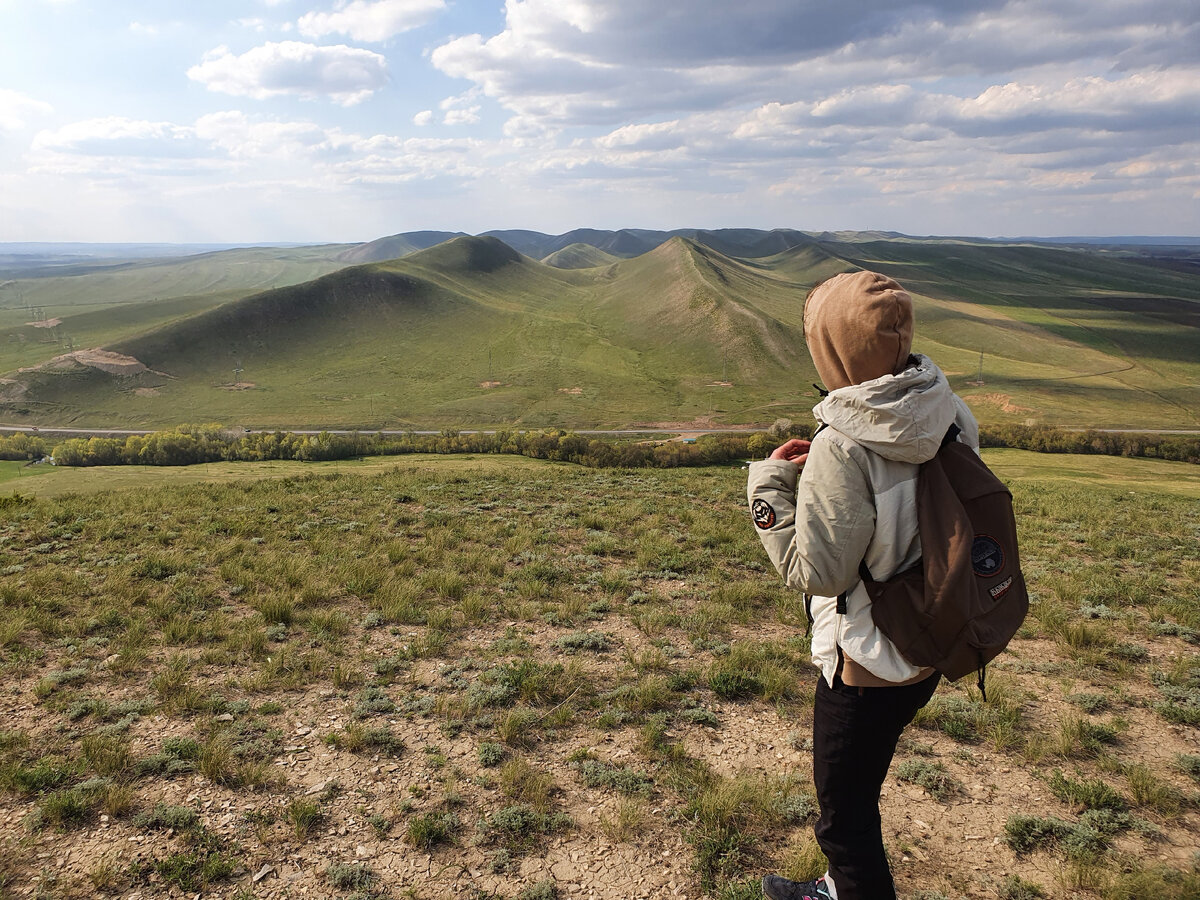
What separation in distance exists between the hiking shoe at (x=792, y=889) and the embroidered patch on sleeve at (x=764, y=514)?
243cm

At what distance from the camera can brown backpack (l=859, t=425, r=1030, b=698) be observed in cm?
265

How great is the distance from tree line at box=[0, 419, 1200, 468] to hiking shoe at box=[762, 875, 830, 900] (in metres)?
37.1

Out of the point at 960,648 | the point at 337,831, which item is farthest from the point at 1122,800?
the point at 337,831

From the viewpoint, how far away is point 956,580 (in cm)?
261

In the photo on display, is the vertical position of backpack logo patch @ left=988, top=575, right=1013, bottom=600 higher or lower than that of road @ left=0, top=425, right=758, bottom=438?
higher

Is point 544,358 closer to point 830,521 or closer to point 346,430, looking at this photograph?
point 346,430

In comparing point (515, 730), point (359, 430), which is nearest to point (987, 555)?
point (515, 730)

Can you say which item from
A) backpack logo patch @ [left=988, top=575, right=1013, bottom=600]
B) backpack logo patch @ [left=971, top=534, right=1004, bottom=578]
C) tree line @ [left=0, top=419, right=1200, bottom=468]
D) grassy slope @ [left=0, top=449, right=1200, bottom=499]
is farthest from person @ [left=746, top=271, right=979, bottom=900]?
tree line @ [left=0, top=419, right=1200, bottom=468]

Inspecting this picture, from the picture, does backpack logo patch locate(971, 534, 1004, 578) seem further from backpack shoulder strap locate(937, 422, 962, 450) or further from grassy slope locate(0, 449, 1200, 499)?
grassy slope locate(0, 449, 1200, 499)

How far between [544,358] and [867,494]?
422ft

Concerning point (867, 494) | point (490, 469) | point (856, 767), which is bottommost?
point (490, 469)

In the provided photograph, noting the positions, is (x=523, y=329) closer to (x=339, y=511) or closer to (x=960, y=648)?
(x=339, y=511)

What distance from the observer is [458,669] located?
24.3ft

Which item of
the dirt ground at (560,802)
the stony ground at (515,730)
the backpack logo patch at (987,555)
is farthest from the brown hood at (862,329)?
the dirt ground at (560,802)
